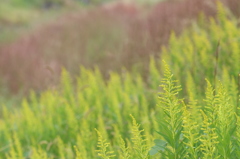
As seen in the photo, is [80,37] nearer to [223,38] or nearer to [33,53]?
[33,53]

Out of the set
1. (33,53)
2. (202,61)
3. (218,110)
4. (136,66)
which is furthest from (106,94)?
(33,53)

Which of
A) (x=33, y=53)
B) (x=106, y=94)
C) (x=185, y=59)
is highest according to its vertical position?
(x=33, y=53)

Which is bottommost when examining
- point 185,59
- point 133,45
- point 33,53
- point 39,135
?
point 39,135

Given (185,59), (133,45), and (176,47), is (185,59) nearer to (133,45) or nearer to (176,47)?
(176,47)

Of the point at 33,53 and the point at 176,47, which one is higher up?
the point at 33,53

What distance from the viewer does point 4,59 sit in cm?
746

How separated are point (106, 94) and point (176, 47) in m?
0.75

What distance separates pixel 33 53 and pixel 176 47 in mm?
5026

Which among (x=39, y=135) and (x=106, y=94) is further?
(x=106, y=94)

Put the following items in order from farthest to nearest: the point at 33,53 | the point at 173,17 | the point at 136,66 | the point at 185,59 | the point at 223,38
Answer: the point at 33,53 → the point at 173,17 → the point at 136,66 → the point at 185,59 → the point at 223,38

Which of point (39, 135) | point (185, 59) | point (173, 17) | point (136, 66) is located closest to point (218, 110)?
point (39, 135)

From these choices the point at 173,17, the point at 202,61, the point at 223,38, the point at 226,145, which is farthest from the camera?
the point at 173,17

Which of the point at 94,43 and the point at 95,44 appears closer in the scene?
the point at 95,44

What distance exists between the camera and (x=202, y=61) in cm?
245
